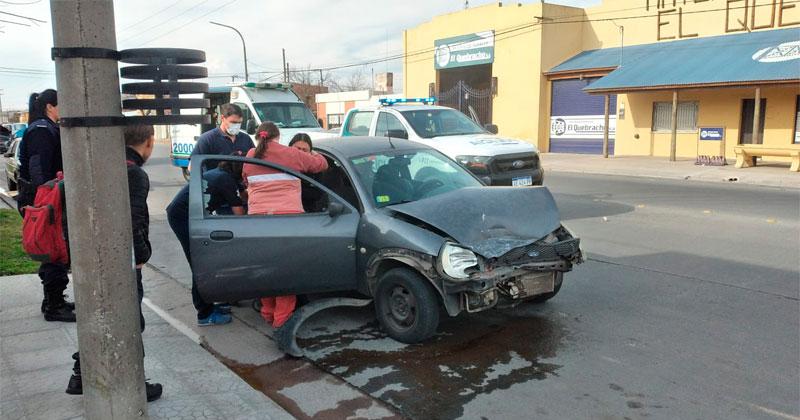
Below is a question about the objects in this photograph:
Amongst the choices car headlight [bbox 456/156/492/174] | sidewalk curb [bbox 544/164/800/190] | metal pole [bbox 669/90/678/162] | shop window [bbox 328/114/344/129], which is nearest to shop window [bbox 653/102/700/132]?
metal pole [bbox 669/90/678/162]

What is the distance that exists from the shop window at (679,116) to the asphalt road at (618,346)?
53.5ft

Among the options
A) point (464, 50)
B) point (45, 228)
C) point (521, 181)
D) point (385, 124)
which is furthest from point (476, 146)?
point (464, 50)

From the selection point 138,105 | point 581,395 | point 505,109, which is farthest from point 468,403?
point 505,109

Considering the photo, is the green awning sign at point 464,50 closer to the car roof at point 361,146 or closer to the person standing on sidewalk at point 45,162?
the car roof at point 361,146

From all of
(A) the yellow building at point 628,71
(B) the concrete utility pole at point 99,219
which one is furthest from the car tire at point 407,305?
(A) the yellow building at point 628,71

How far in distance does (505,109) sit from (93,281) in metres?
27.5

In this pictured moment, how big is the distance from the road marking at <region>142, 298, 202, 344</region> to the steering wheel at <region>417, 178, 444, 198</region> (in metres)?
2.25

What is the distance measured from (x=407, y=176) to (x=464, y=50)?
26.1m

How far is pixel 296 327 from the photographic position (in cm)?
492

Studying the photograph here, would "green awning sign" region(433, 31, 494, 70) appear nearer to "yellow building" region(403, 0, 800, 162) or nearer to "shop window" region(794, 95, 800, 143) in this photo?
"yellow building" region(403, 0, 800, 162)

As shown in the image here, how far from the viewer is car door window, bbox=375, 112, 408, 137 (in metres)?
11.1

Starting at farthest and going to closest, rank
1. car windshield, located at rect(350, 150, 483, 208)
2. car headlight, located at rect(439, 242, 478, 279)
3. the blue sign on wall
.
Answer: the blue sign on wall
car windshield, located at rect(350, 150, 483, 208)
car headlight, located at rect(439, 242, 478, 279)

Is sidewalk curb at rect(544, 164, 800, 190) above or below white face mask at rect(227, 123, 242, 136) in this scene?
below

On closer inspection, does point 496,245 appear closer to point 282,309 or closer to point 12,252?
point 282,309
